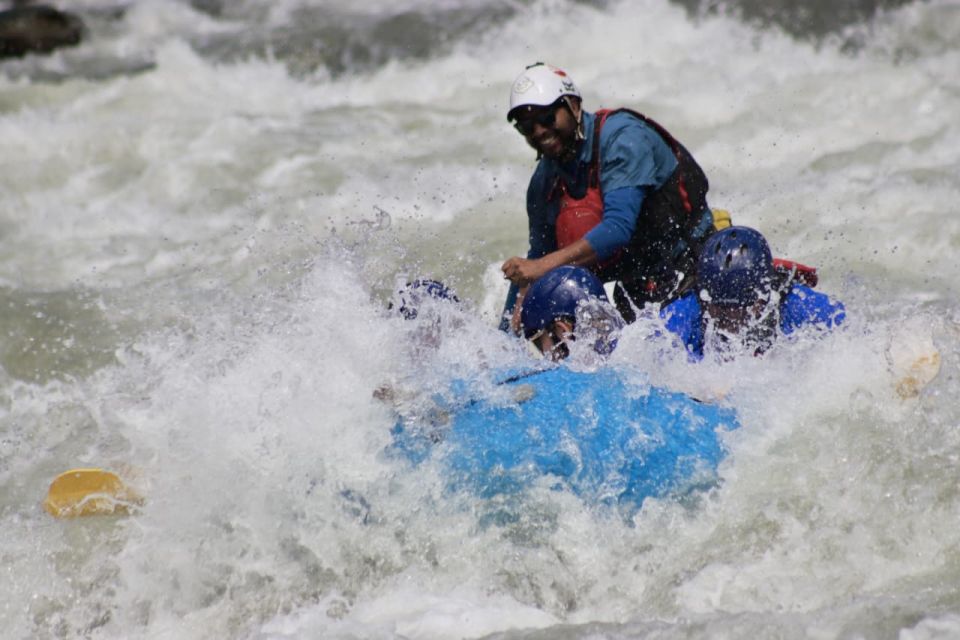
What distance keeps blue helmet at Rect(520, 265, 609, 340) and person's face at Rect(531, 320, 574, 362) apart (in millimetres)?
20

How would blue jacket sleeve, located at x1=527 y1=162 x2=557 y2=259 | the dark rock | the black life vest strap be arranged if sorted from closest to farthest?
the black life vest strap
blue jacket sleeve, located at x1=527 y1=162 x2=557 y2=259
the dark rock

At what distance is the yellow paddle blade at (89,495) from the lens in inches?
178

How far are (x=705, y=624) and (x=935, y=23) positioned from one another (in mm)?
7771

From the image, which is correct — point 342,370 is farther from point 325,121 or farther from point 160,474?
point 325,121

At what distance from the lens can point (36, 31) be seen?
12.0m

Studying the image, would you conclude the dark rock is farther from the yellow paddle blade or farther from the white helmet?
the white helmet

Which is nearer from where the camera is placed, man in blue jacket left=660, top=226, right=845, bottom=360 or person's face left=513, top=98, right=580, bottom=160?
man in blue jacket left=660, top=226, right=845, bottom=360

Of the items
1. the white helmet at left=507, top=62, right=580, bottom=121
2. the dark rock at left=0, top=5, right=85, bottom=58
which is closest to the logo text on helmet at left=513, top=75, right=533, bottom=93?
the white helmet at left=507, top=62, right=580, bottom=121

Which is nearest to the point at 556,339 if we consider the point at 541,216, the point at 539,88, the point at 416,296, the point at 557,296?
the point at 557,296

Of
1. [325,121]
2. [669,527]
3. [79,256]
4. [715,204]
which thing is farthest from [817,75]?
[669,527]

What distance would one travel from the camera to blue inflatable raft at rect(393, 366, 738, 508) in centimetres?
402

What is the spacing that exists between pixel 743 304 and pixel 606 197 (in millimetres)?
802

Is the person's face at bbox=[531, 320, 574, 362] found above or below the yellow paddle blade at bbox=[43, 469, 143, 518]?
above

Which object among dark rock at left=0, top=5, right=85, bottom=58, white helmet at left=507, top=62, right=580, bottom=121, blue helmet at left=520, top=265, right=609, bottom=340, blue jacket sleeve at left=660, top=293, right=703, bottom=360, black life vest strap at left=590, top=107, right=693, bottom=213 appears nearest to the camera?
blue helmet at left=520, top=265, right=609, bottom=340
